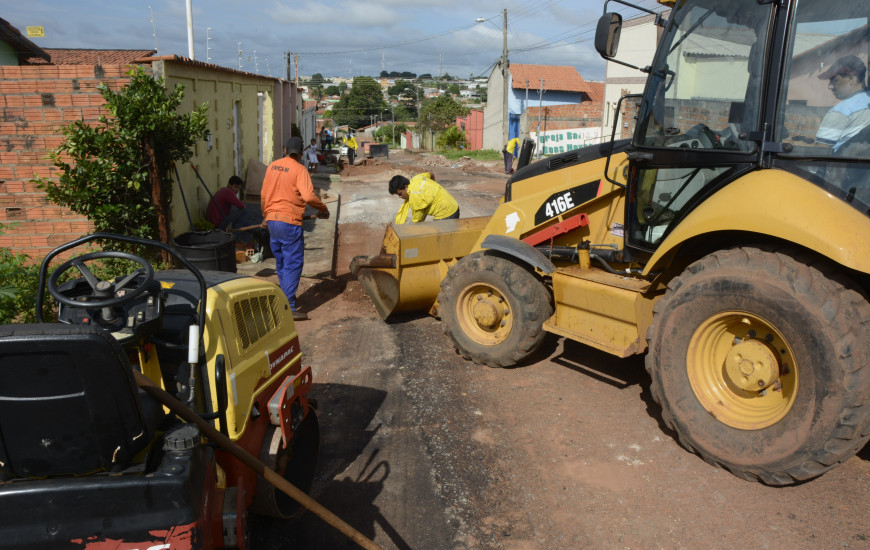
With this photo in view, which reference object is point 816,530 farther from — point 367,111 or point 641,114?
point 367,111

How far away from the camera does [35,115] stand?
26.4ft

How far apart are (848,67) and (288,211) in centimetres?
549

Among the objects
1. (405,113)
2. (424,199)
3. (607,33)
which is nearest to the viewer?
(607,33)

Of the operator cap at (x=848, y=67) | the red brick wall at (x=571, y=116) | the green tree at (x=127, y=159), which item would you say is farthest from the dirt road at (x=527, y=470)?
the red brick wall at (x=571, y=116)

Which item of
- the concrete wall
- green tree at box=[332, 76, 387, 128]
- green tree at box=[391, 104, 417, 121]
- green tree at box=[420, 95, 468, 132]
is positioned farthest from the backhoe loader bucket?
green tree at box=[391, 104, 417, 121]

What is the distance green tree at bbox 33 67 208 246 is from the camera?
7254 mm

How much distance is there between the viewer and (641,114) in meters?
4.96

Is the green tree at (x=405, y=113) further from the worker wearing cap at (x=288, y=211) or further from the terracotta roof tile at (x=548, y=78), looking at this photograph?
the worker wearing cap at (x=288, y=211)

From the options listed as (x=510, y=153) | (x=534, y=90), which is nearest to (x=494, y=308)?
(x=510, y=153)

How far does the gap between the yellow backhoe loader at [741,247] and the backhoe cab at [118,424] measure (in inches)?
111

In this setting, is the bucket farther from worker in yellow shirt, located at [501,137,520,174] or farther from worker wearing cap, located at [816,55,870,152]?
worker in yellow shirt, located at [501,137,520,174]

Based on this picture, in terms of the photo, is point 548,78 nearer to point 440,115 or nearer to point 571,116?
point 440,115

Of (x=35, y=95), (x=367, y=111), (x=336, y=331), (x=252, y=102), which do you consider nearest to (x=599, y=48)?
(x=336, y=331)

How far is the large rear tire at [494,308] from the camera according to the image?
5.59m
